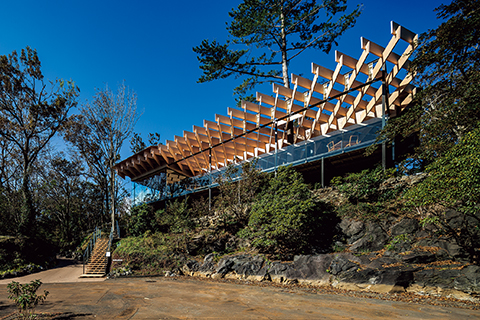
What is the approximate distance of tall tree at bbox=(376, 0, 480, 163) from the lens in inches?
345

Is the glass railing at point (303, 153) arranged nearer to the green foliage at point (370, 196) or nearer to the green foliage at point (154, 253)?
the green foliage at point (370, 196)

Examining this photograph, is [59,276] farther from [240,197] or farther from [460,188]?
[460,188]

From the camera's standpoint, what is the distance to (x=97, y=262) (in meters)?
16.7

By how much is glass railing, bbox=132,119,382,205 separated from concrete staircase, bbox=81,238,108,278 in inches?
250

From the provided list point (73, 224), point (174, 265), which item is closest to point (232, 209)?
point (174, 265)

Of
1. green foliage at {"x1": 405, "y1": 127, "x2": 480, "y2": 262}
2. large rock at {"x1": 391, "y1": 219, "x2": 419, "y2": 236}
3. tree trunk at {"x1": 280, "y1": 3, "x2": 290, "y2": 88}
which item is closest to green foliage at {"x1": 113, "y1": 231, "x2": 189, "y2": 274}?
large rock at {"x1": 391, "y1": 219, "x2": 419, "y2": 236}

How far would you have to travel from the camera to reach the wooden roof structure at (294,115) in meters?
14.8

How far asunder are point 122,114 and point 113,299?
1869 centimetres

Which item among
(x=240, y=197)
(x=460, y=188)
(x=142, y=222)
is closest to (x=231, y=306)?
(x=460, y=188)

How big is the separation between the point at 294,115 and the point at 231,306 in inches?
529

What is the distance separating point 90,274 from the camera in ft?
49.6

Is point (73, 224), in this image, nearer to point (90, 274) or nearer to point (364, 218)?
point (90, 274)

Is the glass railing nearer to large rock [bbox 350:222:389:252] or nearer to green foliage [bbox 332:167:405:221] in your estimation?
green foliage [bbox 332:167:405:221]

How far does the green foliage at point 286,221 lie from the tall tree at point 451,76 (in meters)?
4.56
